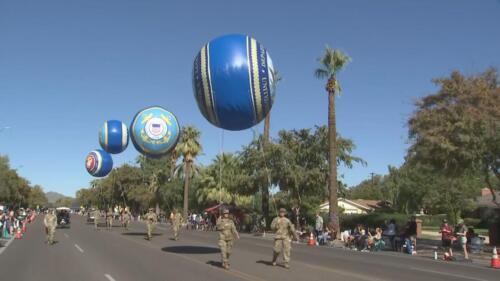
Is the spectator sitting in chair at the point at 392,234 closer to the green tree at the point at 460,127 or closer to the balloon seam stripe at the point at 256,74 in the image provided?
the green tree at the point at 460,127

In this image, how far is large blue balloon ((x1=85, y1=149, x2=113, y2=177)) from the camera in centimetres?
3541

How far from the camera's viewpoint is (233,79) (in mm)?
12906

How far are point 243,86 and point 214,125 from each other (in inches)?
59.9

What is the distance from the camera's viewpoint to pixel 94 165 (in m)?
35.5

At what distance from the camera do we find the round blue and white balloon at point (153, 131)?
22.1 metres

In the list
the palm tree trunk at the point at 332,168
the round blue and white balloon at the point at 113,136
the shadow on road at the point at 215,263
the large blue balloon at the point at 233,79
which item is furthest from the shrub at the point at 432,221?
the large blue balloon at the point at 233,79

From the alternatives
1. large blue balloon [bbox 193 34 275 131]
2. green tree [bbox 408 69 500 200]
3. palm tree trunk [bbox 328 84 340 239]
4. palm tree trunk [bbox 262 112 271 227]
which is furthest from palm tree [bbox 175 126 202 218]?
large blue balloon [bbox 193 34 275 131]

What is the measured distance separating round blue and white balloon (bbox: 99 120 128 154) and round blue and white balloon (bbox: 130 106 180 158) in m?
6.16

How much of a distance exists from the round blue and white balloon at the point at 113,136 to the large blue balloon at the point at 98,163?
650 centimetres

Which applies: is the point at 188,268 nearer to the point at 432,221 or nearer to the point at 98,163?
the point at 98,163

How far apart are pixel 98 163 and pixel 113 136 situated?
750cm

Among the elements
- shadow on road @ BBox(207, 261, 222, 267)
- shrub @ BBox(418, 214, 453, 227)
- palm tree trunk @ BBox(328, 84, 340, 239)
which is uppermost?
palm tree trunk @ BBox(328, 84, 340, 239)

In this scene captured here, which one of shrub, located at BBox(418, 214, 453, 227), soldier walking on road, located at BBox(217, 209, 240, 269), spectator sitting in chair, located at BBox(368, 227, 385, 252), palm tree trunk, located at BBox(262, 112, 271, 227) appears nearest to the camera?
soldier walking on road, located at BBox(217, 209, 240, 269)

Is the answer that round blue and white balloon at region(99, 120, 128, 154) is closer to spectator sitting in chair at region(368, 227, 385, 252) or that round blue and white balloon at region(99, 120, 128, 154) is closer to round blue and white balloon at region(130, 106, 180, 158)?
round blue and white balloon at region(130, 106, 180, 158)
